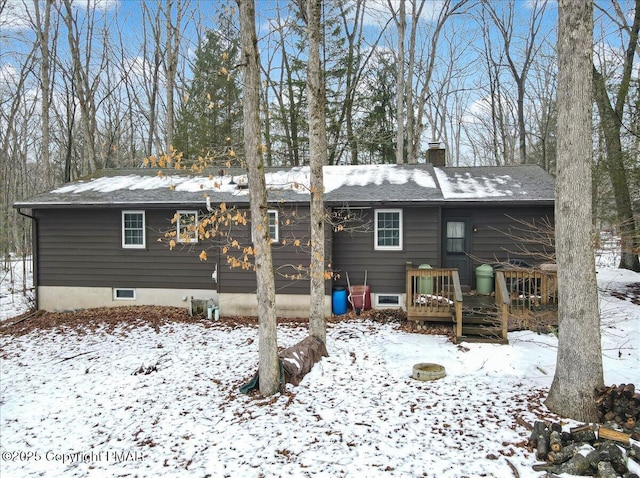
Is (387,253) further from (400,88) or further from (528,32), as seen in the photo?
(528,32)

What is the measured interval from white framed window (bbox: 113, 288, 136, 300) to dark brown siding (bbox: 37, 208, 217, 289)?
8.3 inches

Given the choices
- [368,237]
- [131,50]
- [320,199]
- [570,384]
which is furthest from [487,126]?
[570,384]

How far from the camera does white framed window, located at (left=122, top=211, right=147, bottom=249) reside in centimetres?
1143

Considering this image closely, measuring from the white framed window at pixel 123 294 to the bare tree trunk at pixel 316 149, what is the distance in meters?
6.83

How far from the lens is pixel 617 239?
713 centimetres

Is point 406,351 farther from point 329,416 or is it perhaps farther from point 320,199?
point 320,199

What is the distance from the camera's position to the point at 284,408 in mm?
5375

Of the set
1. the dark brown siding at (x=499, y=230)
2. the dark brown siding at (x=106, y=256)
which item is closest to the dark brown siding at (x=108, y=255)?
the dark brown siding at (x=106, y=256)

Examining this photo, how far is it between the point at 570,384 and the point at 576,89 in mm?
3456

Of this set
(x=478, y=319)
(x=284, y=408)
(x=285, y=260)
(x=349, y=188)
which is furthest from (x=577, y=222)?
(x=285, y=260)

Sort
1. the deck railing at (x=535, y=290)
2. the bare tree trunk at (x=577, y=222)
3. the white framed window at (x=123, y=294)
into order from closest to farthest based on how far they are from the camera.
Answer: the bare tree trunk at (x=577, y=222), the deck railing at (x=535, y=290), the white framed window at (x=123, y=294)

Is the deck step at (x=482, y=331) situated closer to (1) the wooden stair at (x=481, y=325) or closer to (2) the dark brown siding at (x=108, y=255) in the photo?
(1) the wooden stair at (x=481, y=325)

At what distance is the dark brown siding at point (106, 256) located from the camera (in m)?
11.3

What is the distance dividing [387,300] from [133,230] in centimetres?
742
